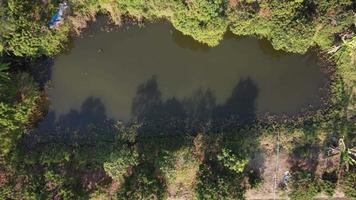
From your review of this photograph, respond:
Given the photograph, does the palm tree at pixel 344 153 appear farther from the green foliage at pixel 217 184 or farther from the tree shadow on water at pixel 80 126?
the tree shadow on water at pixel 80 126

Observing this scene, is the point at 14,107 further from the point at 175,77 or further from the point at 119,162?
the point at 175,77

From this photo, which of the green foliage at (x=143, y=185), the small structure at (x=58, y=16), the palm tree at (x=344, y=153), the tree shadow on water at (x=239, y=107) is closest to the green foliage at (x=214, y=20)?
A: the small structure at (x=58, y=16)

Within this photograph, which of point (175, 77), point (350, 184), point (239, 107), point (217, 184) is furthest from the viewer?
point (175, 77)

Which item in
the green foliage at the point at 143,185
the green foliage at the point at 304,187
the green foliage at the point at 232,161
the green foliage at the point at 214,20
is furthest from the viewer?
the green foliage at the point at 304,187

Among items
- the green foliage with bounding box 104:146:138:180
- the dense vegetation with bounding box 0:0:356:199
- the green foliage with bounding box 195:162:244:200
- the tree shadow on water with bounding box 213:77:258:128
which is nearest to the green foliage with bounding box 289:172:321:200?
the dense vegetation with bounding box 0:0:356:199

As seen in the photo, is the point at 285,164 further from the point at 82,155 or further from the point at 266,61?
the point at 82,155

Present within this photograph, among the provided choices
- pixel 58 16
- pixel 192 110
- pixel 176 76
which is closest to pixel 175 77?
pixel 176 76

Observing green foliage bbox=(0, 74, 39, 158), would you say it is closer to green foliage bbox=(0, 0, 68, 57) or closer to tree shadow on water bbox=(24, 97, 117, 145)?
tree shadow on water bbox=(24, 97, 117, 145)
